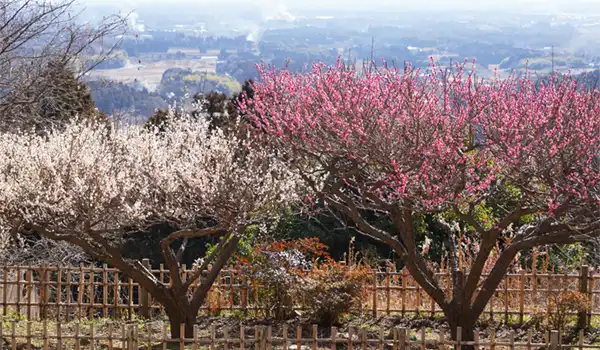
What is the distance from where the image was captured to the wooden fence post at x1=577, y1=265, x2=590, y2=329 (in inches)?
325

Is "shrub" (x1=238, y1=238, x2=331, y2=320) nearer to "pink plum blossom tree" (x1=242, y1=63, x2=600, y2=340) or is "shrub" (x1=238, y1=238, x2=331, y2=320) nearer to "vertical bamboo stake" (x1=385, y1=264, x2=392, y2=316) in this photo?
"vertical bamboo stake" (x1=385, y1=264, x2=392, y2=316)

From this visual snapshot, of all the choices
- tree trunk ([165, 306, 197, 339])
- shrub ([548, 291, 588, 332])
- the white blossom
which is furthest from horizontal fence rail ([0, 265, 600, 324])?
the white blossom

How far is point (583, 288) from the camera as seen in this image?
8.38m

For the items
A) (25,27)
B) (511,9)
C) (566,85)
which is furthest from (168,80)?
(566,85)

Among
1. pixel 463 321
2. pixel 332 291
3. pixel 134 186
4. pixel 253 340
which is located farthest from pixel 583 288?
pixel 134 186

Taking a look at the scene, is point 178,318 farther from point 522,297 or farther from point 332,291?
point 522,297

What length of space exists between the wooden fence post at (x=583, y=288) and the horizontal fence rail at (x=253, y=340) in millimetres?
431

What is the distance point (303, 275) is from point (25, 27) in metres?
4.41

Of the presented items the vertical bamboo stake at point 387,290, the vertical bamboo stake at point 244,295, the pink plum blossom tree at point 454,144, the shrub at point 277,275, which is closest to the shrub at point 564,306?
the pink plum blossom tree at point 454,144

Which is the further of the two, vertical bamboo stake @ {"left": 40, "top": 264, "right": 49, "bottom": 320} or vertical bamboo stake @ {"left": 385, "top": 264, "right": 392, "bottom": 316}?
vertical bamboo stake @ {"left": 40, "top": 264, "right": 49, "bottom": 320}

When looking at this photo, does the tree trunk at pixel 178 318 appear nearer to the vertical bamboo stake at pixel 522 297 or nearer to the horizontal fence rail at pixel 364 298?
the horizontal fence rail at pixel 364 298

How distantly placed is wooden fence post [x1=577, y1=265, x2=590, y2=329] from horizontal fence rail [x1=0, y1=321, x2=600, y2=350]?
1.41 feet

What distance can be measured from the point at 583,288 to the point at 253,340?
13.7ft

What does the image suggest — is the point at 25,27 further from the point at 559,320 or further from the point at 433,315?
the point at 559,320
